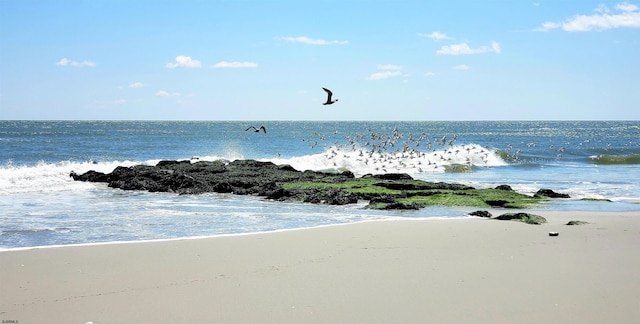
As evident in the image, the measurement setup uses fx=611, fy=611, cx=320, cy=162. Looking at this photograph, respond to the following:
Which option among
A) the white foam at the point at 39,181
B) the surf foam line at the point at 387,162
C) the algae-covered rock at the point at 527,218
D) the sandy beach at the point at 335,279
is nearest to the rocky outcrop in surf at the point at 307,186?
the white foam at the point at 39,181

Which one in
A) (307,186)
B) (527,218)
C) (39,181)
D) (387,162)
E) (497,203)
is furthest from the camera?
(387,162)

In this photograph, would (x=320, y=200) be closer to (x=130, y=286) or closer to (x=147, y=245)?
(x=147, y=245)

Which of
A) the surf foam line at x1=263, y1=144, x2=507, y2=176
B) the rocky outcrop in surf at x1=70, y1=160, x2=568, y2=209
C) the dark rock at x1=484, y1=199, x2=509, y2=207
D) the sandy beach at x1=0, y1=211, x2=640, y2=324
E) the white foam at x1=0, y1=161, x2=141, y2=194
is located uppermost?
the sandy beach at x1=0, y1=211, x2=640, y2=324

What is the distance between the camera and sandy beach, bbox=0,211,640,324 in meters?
6.91

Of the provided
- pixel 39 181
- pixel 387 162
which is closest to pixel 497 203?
pixel 39 181

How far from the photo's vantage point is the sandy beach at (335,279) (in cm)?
691

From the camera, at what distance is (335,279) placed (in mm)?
8352

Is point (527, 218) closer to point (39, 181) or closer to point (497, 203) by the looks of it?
point (497, 203)

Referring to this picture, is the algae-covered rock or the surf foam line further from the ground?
the algae-covered rock

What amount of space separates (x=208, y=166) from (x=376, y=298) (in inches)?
817

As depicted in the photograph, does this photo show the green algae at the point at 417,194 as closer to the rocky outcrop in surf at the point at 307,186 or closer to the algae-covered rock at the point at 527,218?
the rocky outcrop in surf at the point at 307,186

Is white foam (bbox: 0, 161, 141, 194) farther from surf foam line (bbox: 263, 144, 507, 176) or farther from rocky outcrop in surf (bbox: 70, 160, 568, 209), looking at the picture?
surf foam line (bbox: 263, 144, 507, 176)

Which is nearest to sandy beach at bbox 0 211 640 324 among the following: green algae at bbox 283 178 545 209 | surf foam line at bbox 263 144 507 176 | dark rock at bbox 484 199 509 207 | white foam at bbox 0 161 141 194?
green algae at bbox 283 178 545 209

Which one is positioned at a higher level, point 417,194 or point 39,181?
point 417,194
